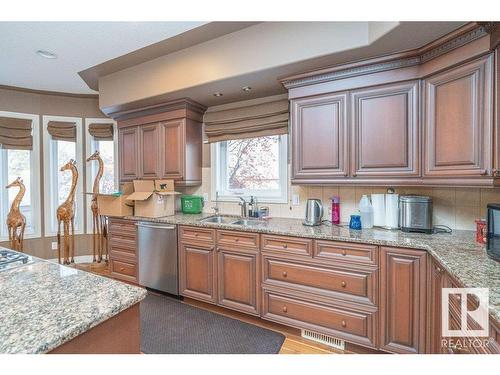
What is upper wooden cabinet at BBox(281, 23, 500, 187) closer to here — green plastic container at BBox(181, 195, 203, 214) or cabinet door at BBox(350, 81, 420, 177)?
cabinet door at BBox(350, 81, 420, 177)

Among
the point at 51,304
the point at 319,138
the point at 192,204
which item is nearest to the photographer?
the point at 51,304

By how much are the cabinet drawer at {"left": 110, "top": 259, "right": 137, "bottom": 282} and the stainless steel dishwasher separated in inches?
6.4

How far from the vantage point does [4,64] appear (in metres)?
2.83

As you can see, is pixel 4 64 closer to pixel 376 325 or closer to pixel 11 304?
pixel 11 304

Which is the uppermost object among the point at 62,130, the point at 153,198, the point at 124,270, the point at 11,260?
the point at 62,130

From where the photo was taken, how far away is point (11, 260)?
1380mm

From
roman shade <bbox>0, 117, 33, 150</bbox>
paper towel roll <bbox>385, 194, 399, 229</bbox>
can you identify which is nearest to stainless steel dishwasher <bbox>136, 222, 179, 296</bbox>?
paper towel roll <bbox>385, 194, 399, 229</bbox>

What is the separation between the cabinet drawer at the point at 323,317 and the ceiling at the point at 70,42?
94.3 inches

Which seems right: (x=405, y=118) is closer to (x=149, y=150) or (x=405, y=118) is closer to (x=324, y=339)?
(x=324, y=339)

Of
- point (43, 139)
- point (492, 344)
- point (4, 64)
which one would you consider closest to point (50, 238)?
point (43, 139)

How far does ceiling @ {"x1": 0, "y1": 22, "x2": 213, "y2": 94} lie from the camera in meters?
2.11

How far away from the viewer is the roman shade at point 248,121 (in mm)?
2691

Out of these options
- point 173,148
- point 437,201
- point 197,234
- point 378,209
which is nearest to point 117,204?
point 173,148

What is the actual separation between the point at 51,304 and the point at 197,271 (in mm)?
1698
